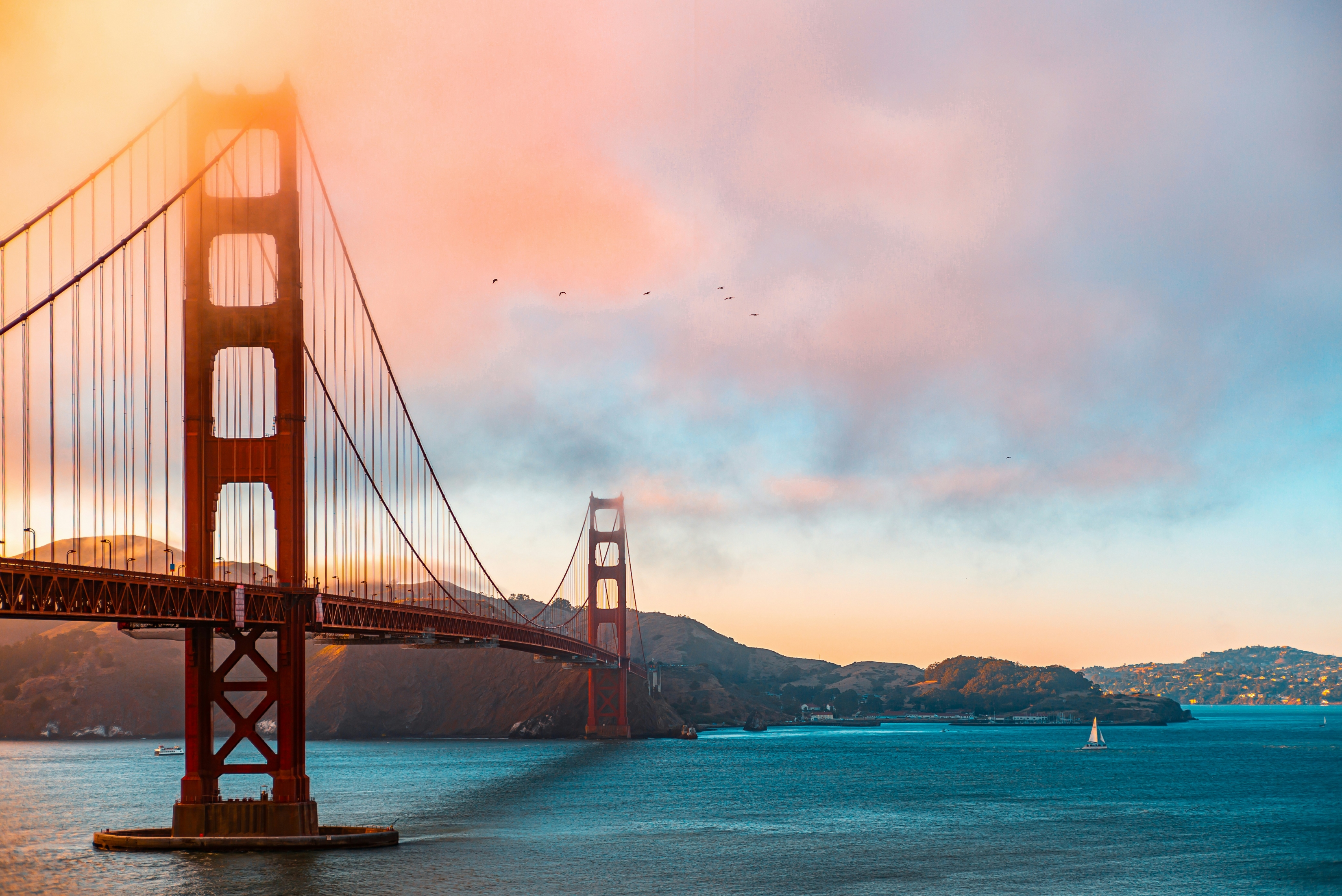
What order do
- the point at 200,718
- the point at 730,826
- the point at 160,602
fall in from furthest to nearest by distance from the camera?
the point at 730,826, the point at 200,718, the point at 160,602

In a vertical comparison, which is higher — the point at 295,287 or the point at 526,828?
the point at 295,287

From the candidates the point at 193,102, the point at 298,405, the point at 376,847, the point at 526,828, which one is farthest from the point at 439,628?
the point at 193,102

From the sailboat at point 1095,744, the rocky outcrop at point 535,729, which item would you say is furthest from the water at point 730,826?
the rocky outcrop at point 535,729

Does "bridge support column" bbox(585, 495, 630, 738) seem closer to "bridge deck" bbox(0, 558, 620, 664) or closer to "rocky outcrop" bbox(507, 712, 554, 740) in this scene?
"rocky outcrop" bbox(507, 712, 554, 740)

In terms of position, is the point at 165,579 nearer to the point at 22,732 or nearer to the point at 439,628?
the point at 439,628

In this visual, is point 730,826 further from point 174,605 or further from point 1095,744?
point 1095,744

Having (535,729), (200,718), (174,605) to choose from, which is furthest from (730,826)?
(535,729)
